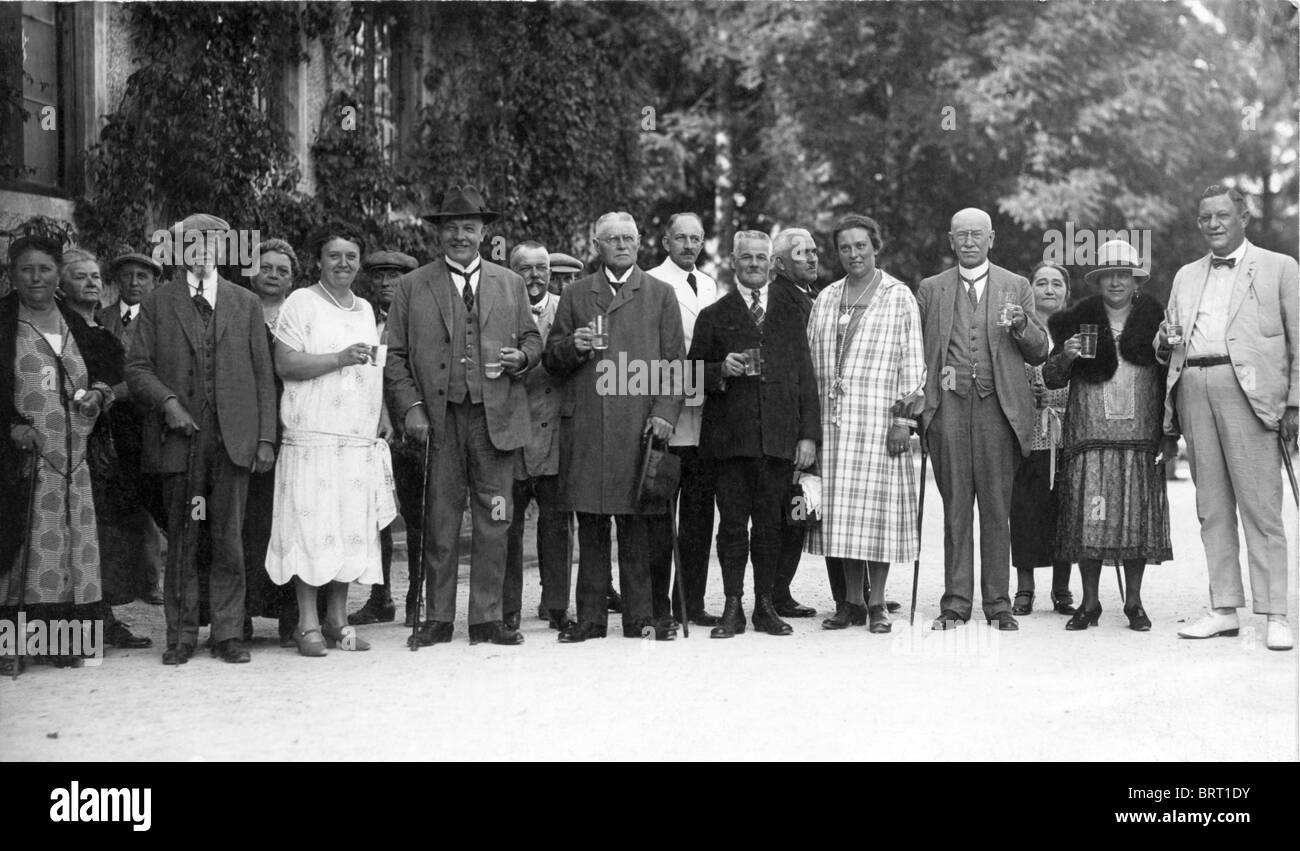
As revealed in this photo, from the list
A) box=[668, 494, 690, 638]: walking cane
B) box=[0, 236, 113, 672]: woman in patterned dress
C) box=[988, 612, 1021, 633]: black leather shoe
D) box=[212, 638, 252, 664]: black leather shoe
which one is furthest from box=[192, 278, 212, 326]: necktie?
box=[988, 612, 1021, 633]: black leather shoe

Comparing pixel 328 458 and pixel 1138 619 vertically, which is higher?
pixel 328 458

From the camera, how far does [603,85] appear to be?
1847 centimetres

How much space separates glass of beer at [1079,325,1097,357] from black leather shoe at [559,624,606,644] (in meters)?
3.06

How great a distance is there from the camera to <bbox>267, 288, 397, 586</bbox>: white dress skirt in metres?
8.38

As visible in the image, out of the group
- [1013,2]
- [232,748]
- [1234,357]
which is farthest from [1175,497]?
[232,748]

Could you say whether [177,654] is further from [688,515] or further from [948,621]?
[948,621]

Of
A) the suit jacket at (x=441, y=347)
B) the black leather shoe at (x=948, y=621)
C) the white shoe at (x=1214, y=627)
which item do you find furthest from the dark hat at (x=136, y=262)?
the white shoe at (x=1214, y=627)

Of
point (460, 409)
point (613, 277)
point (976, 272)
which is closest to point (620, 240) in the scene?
point (613, 277)

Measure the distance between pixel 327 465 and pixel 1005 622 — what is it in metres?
3.80

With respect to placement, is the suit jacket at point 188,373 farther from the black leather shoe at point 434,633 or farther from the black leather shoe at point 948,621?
the black leather shoe at point 948,621

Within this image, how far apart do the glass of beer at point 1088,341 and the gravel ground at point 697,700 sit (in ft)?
5.07

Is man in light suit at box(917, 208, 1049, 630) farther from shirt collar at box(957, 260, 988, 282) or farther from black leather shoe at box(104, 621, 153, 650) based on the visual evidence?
black leather shoe at box(104, 621, 153, 650)

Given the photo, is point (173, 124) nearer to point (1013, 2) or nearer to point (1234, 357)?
point (1234, 357)

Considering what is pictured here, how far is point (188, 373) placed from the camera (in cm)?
827
